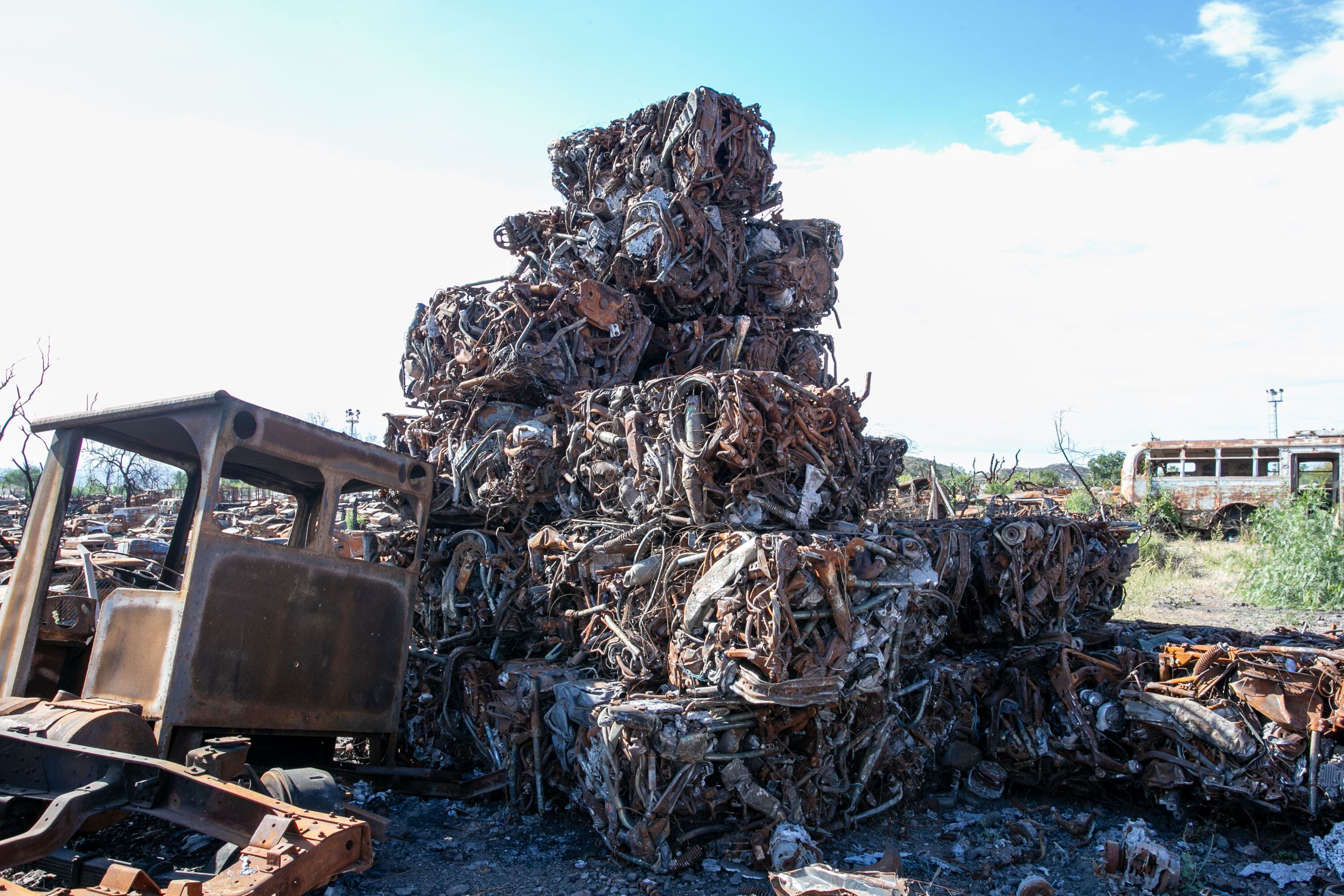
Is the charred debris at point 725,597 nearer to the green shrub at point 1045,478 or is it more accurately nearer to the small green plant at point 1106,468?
the green shrub at point 1045,478

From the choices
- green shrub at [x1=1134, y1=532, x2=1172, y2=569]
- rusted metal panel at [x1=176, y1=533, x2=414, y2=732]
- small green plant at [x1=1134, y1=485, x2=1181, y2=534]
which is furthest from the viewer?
small green plant at [x1=1134, y1=485, x2=1181, y2=534]

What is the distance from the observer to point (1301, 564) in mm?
14375

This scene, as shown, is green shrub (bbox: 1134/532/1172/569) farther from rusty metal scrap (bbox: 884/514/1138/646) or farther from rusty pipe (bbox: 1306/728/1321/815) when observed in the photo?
rusty pipe (bbox: 1306/728/1321/815)

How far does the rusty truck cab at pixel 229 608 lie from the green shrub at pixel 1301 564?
15.0 m

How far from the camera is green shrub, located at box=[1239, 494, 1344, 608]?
14039 millimetres

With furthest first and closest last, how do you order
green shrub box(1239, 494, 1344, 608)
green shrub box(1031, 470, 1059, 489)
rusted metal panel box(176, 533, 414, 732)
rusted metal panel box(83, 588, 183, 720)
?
green shrub box(1031, 470, 1059, 489), green shrub box(1239, 494, 1344, 608), rusted metal panel box(176, 533, 414, 732), rusted metal panel box(83, 588, 183, 720)

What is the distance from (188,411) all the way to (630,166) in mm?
5774

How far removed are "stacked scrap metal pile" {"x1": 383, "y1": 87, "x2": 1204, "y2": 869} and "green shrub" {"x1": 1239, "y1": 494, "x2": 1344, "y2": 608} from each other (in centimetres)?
781

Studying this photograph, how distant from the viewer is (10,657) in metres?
5.45

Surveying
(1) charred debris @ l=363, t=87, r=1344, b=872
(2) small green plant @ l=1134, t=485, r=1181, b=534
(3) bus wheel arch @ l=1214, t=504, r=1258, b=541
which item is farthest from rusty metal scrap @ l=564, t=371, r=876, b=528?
(3) bus wheel arch @ l=1214, t=504, r=1258, b=541

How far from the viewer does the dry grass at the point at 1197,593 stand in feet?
41.1

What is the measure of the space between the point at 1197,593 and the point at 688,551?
14579mm

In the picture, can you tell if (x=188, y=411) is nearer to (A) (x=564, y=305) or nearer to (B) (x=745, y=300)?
(A) (x=564, y=305)

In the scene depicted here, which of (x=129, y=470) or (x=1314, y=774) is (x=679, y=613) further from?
(x=129, y=470)
